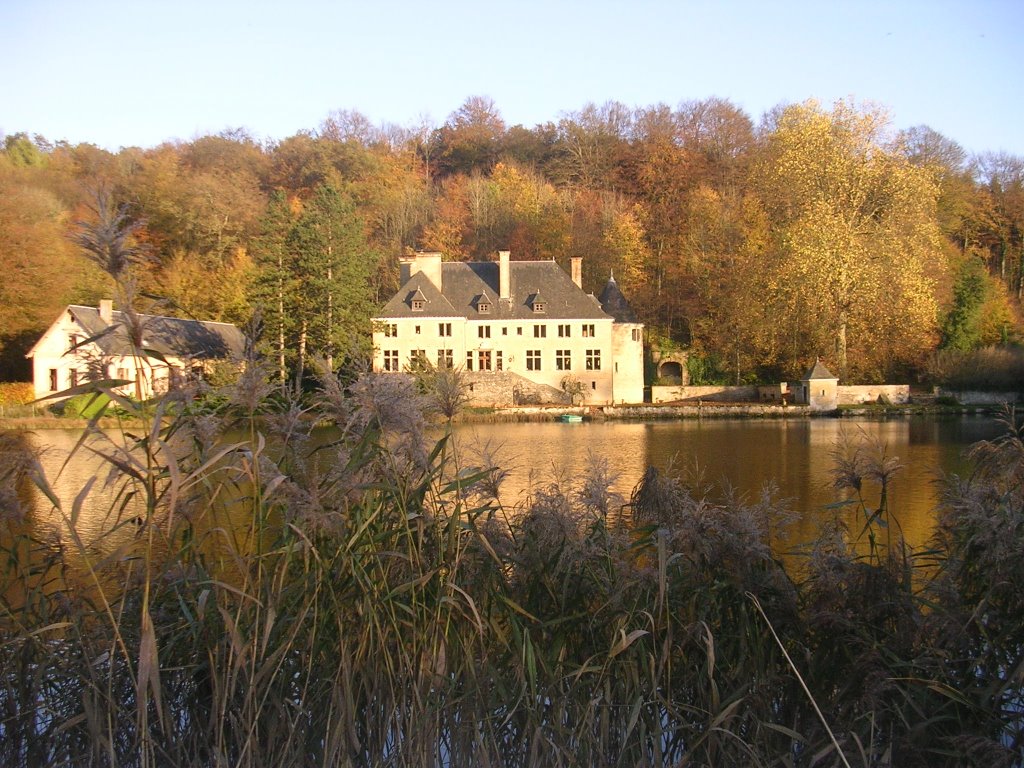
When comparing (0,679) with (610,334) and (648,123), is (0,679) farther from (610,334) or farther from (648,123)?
(648,123)

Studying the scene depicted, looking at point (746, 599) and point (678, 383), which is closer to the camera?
point (746, 599)

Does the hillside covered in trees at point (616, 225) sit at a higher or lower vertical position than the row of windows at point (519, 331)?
higher

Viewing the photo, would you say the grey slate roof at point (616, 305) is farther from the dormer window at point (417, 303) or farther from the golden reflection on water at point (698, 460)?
the golden reflection on water at point (698, 460)

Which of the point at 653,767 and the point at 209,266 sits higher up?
the point at 209,266

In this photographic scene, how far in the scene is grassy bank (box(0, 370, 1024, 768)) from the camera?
3490 mm

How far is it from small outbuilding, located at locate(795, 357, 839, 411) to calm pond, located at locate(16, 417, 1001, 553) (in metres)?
3.15

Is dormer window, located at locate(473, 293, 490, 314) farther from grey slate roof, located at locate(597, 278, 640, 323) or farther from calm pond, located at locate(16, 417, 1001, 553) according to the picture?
calm pond, located at locate(16, 417, 1001, 553)

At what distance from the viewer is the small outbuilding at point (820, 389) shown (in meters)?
36.6

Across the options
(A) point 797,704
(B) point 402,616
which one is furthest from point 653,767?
(B) point 402,616

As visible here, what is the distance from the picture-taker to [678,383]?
44812mm

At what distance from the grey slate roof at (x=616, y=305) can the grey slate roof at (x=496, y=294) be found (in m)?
1.02

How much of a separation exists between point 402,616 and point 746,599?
1505mm

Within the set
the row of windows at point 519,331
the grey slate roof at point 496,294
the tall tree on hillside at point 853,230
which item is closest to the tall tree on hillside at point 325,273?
the row of windows at point 519,331

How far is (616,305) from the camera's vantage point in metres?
43.0
